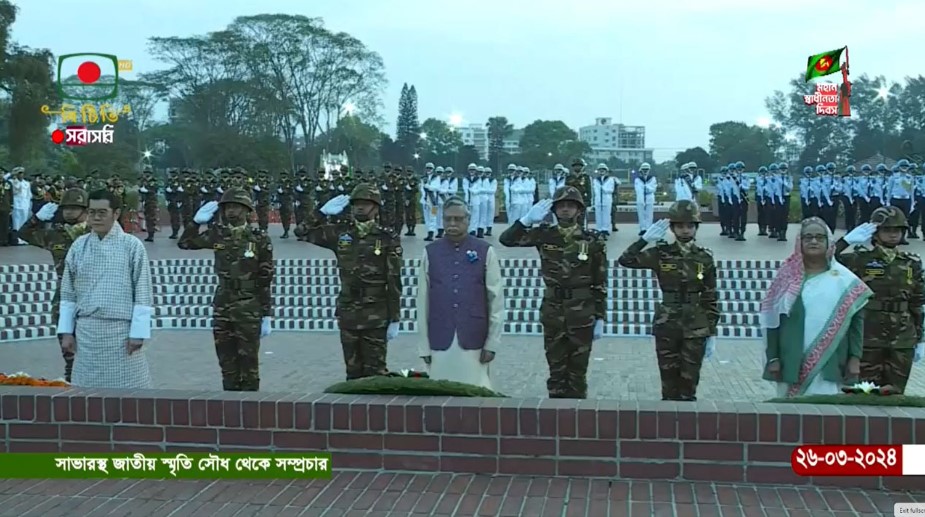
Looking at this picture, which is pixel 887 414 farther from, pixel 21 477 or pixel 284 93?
pixel 284 93

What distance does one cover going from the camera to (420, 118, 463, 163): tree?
186ft

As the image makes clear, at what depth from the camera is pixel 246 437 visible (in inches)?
143

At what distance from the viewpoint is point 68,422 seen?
3762 millimetres

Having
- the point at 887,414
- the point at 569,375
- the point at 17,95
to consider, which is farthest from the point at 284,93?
the point at 887,414

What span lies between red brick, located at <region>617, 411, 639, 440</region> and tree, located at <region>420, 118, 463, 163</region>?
51.4 m

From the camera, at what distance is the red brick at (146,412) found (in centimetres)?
369

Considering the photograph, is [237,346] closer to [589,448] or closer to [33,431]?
[33,431]

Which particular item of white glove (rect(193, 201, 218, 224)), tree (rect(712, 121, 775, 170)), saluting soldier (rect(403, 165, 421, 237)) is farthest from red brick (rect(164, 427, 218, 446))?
tree (rect(712, 121, 775, 170))

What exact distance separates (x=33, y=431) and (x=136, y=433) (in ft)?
1.69

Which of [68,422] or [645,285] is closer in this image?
[68,422]

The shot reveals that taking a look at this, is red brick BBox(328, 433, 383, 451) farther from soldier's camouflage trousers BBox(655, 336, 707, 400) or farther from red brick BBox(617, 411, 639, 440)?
soldier's camouflage trousers BBox(655, 336, 707, 400)

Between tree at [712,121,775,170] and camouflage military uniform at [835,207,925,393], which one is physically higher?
tree at [712,121,775,170]

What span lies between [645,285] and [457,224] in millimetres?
6788

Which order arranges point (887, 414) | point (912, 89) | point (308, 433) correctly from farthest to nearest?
point (912, 89), point (308, 433), point (887, 414)
